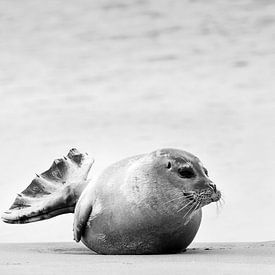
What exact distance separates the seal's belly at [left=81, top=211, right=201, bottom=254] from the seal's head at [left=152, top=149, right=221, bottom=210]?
289mm

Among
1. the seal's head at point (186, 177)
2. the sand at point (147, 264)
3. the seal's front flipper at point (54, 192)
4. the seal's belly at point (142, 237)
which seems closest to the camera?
the sand at point (147, 264)

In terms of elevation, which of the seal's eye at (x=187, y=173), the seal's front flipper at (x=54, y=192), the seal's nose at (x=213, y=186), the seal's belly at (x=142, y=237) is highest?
the seal's eye at (x=187, y=173)

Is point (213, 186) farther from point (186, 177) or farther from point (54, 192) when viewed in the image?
point (54, 192)

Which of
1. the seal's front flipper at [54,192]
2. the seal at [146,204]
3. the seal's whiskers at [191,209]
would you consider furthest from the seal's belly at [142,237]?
the seal's front flipper at [54,192]

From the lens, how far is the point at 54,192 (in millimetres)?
9547

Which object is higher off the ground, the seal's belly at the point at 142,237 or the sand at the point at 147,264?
the sand at the point at 147,264

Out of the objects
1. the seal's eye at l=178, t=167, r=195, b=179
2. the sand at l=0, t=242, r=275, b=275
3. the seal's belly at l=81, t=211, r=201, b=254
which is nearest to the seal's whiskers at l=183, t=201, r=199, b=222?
the seal's belly at l=81, t=211, r=201, b=254

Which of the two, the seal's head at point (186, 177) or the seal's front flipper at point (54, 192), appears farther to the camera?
the seal's front flipper at point (54, 192)

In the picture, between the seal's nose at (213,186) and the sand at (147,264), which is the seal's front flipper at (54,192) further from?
the sand at (147,264)

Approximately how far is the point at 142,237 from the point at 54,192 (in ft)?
8.70

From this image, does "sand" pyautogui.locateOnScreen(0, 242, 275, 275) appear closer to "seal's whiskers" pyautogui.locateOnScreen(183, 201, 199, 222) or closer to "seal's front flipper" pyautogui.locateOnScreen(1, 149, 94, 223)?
"seal's whiskers" pyautogui.locateOnScreen(183, 201, 199, 222)

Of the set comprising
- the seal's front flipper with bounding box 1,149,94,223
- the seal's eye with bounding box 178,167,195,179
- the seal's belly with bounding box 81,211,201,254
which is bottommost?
the seal's front flipper with bounding box 1,149,94,223

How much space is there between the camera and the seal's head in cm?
698

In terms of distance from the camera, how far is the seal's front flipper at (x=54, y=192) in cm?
905
